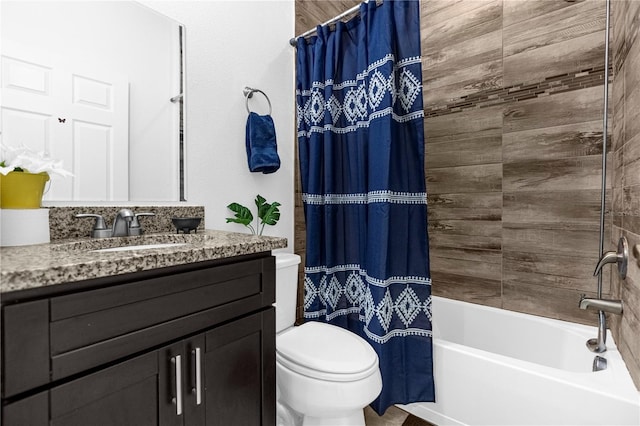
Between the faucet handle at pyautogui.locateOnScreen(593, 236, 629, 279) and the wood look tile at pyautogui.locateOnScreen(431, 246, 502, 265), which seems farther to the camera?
the wood look tile at pyautogui.locateOnScreen(431, 246, 502, 265)

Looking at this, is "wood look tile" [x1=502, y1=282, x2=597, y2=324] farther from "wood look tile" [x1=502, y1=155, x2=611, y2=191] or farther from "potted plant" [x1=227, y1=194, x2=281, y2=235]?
"potted plant" [x1=227, y1=194, x2=281, y2=235]

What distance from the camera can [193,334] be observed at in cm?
88

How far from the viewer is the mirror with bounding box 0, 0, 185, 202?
1108 millimetres

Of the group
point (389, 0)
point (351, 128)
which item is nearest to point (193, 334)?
point (351, 128)

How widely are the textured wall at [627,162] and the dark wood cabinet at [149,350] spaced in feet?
3.98

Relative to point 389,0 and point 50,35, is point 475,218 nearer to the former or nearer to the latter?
point 389,0

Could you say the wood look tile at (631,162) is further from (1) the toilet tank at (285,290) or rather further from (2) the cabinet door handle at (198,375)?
(2) the cabinet door handle at (198,375)

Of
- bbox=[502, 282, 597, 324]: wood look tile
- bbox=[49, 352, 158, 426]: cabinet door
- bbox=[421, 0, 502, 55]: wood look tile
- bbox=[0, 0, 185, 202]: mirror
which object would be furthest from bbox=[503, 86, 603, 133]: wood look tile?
bbox=[49, 352, 158, 426]: cabinet door

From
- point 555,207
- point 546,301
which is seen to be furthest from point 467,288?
point 555,207

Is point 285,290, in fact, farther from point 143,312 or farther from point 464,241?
point 464,241

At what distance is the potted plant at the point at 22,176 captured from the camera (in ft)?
3.02

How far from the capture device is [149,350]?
2.61 ft

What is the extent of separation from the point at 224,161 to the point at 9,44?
2.91 ft

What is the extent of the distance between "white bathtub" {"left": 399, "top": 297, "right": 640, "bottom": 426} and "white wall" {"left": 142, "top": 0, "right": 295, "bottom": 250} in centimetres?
117
